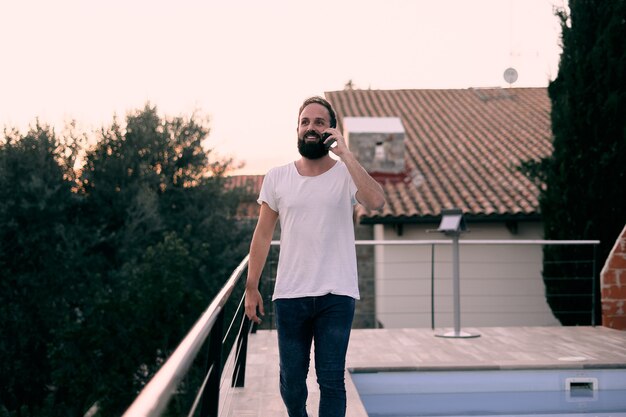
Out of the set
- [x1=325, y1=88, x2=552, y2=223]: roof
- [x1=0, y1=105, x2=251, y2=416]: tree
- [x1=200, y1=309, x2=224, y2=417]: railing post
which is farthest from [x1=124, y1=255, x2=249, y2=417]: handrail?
[x1=0, y1=105, x2=251, y2=416]: tree

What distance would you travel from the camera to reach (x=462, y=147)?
1661cm

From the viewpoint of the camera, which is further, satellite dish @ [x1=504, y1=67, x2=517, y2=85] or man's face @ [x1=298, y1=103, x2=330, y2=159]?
satellite dish @ [x1=504, y1=67, x2=517, y2=85]

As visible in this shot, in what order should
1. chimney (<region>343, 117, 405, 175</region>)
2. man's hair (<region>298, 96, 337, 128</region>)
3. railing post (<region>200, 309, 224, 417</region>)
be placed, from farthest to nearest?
chimney (<region>343, 117, 405, 175</region>) → man's hair (<region>298, 96, 337, 128</region>) → railing post (<region>200, 309, 224, 417</region>)

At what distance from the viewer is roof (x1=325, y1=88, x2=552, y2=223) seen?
518 inches

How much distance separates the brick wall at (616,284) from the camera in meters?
7.32

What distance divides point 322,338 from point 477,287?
400 inches

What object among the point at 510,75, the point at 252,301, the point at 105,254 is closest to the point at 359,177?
the point at 252,301

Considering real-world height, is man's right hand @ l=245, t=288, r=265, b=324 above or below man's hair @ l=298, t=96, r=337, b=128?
below

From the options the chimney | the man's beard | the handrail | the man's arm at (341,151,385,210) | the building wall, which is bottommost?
the building wall

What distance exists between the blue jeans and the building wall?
9.45 metres

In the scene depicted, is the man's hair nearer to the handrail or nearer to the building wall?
the handrail

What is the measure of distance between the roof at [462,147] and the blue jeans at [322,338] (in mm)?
A: 9210

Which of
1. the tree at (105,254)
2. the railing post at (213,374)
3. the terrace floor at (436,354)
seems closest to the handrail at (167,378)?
the railing post at (213,374)

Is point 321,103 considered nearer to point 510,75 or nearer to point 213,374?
point 213,374
